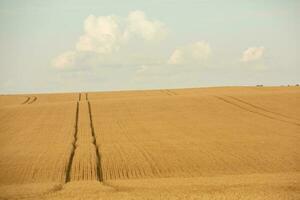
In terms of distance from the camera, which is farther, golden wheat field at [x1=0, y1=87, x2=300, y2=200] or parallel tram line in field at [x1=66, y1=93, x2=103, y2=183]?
parallel tram line in field at [x1=66, y1=93, x2=103, y2=183]

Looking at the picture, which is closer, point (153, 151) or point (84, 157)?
point (84, 157)

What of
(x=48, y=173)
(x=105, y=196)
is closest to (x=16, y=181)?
(x=48, y=173)

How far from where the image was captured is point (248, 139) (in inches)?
1663

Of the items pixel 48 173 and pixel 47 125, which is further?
pixel 47 125

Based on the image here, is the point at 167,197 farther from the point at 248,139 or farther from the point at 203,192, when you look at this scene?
the point at 248,139

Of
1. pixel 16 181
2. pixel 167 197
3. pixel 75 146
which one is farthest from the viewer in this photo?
pixel 75 146

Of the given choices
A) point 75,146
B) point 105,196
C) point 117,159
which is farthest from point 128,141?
point 105,196

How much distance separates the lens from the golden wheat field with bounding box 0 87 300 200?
83.9ft

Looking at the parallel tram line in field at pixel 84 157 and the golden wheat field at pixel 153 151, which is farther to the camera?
the parallel tram line in field at pixel 84 157

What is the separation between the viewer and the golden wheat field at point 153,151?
25.6m

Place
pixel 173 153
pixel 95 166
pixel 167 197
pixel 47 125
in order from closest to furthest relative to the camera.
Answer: pixel 167 197 → pixel 95 166 → pixel 173 153 → pixel 47 125

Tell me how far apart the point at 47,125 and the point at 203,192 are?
3027 centimetres

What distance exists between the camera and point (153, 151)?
37156mm

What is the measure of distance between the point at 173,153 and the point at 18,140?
536 inches
